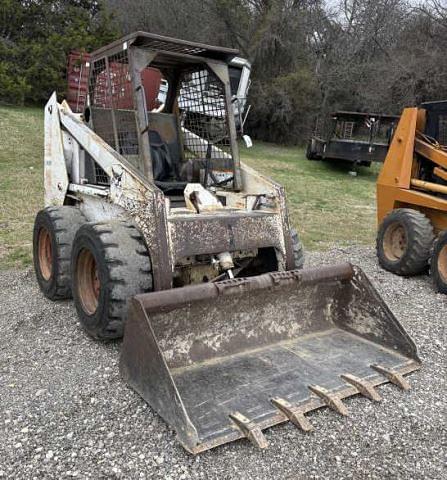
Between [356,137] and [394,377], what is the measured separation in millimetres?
14886

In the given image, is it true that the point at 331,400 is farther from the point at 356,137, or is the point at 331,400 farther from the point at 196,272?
the point at 356,137

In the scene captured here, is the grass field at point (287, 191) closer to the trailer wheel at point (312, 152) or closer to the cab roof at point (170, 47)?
the trailer wheel at point (312, 152)

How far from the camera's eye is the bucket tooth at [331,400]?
9.89 ft

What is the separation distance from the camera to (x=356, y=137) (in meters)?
17.2

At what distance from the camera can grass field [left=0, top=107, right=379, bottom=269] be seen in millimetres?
7782

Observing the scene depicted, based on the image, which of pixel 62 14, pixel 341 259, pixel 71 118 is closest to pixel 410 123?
pixel 341 259

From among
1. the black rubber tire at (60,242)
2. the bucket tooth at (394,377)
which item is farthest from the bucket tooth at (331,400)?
the black rubber tire at (60,242)

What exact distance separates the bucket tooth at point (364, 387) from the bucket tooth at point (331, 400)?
22 cm

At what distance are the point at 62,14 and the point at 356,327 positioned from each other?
21.3m

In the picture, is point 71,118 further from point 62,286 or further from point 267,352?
point 267,352

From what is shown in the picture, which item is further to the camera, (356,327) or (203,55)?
(203,55)

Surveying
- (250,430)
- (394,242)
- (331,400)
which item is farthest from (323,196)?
(250,430)

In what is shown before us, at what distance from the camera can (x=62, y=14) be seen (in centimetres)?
2123

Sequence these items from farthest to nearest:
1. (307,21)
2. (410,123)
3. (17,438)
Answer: (307,21) → (410,123) → (17,438)
